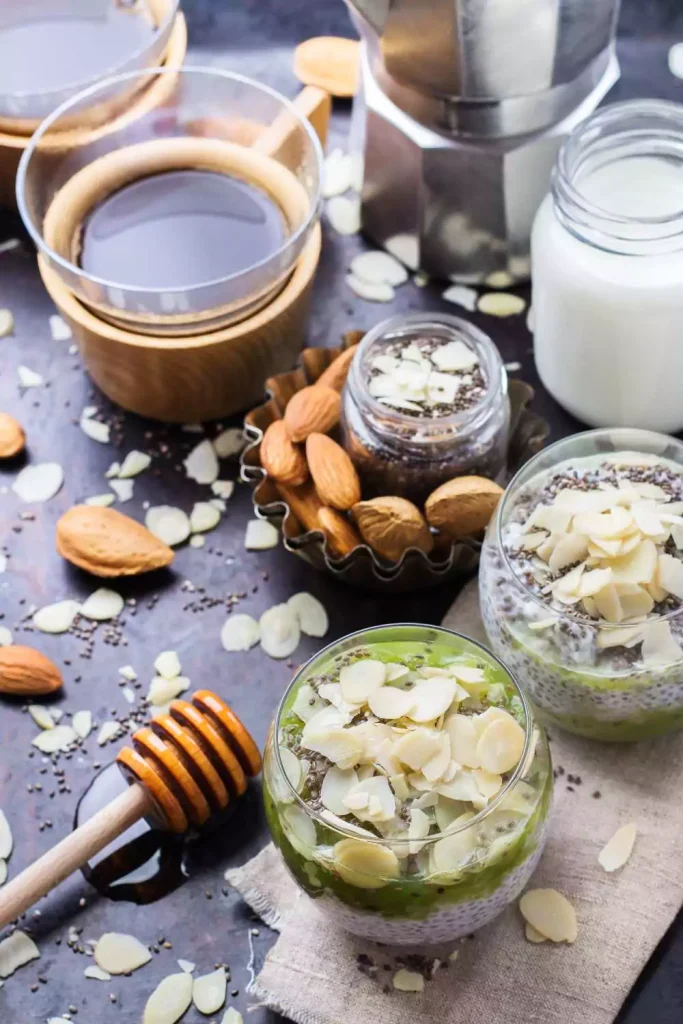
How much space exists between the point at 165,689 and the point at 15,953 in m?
0.17

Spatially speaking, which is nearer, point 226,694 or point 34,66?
point 226,694

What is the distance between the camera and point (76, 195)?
0.92 metres

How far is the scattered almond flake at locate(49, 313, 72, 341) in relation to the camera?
981 millimetres

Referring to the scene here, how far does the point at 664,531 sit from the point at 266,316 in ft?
1.04

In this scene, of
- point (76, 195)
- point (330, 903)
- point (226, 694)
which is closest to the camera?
point (330, 903)

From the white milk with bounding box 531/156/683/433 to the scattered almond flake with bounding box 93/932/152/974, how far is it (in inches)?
17.9

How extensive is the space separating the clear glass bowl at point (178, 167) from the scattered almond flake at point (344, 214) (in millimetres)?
76

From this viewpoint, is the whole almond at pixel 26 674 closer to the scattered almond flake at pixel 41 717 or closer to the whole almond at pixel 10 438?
the scattered almond flake at pixel 41 717

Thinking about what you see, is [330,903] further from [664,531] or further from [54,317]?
[54,317]

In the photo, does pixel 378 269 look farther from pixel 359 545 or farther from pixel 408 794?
pixel 408 794

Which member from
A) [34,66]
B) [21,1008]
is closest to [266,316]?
[34,66]

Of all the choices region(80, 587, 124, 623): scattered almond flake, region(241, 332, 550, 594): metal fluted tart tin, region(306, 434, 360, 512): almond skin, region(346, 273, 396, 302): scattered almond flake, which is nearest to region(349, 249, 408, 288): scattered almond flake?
region(346, 273, 396, 302): scattered almond flake

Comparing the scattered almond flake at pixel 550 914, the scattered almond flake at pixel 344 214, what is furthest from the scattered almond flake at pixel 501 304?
the scattered almond flake at pixel 550 914

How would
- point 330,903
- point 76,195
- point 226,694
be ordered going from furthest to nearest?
point 76,195
point 226,694
point 330,903
